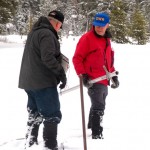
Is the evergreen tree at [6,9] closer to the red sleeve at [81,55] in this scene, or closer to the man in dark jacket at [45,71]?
the red sleeve at [81,55]

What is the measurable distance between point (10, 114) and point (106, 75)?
9.13ft

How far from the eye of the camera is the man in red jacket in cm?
516

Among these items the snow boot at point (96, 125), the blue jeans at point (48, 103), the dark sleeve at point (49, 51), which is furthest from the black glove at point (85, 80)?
the dark sleeve at point (49, 51)

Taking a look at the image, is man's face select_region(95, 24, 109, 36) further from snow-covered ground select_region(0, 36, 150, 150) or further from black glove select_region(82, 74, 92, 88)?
snow-covered ground select_region(0, 36, 150, 150)

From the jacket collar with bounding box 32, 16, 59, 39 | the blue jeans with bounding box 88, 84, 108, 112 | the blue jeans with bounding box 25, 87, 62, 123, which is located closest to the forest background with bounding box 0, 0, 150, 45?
the blue jeans with bounding box 88, 84, 108, 112

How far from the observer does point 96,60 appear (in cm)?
520

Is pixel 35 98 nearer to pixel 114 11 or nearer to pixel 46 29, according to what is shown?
pixel 46 29

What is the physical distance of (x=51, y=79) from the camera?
4.48 metres

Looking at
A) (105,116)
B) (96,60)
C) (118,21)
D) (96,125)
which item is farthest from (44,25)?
(118,21)

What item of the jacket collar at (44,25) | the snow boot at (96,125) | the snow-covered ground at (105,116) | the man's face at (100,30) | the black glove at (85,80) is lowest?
the snow-covered ground at (105,116)

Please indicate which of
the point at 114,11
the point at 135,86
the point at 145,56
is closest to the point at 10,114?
the point at 135,86

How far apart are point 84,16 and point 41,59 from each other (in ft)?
184

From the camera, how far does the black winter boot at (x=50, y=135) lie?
4.54 meters

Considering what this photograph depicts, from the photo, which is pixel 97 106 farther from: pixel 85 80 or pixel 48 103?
pixel 48 103
